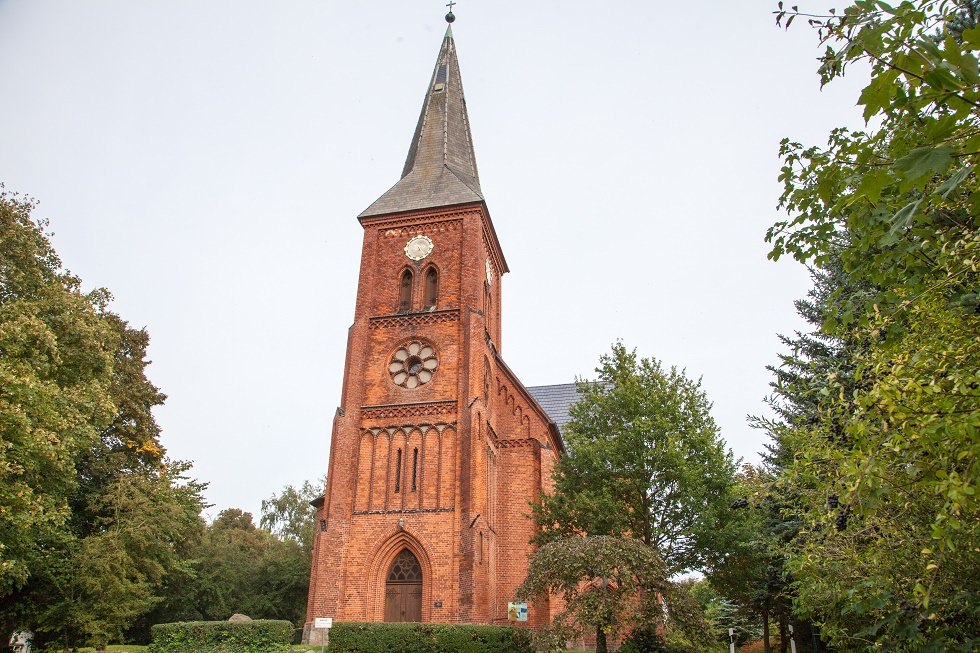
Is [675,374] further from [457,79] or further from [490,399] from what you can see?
[457,79]

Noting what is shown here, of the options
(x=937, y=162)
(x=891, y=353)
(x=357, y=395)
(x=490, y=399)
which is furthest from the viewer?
(x=490, y=399)

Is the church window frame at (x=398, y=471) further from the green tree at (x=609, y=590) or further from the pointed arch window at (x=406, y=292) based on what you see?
the green tree at (x=609, y=590)

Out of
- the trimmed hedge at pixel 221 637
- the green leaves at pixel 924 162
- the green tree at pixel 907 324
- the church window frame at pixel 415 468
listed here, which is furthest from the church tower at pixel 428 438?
the green leaves at pixel 924 162

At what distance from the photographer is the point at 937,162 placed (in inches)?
132

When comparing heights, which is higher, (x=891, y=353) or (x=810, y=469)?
(x=891, y=353)

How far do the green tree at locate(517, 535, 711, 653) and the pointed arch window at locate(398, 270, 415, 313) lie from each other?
12.7 metres

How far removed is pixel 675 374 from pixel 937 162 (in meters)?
20.3

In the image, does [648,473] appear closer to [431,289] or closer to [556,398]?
[431,289]

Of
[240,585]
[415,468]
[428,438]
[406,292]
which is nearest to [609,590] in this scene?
[415,468]

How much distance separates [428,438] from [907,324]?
55.8 ft

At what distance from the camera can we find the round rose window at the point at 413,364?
25.3 metres

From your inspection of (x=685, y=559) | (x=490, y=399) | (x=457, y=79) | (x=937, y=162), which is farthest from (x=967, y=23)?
(x=457, y=79)

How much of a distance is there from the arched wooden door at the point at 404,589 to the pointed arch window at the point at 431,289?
895cm

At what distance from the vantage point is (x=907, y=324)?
9336mm
